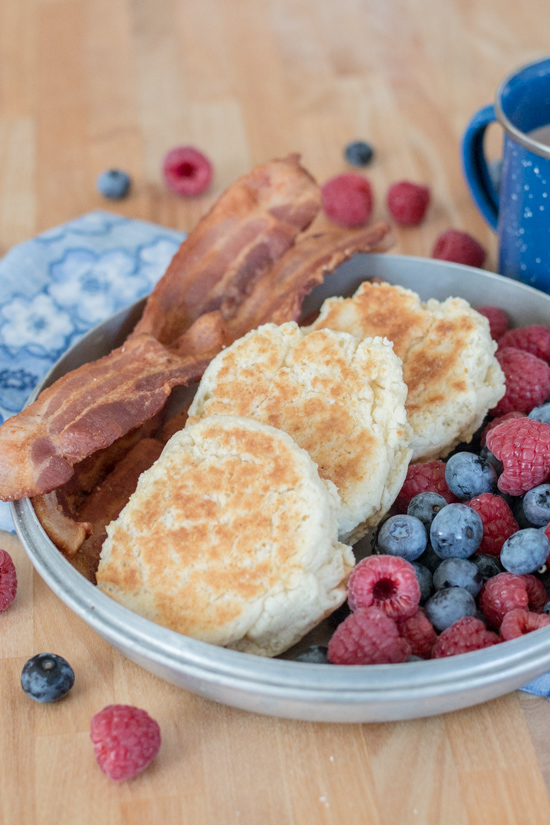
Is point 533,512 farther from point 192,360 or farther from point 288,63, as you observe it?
point 288,63

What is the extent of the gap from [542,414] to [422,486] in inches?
8.5

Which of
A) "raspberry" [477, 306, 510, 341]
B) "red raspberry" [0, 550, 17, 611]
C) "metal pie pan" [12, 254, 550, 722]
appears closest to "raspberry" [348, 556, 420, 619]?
"metal pie pan" [12, 254, 550, 722]

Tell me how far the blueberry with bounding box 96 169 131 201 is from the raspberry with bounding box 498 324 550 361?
0.99m

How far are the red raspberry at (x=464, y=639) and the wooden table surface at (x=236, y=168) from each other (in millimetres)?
95

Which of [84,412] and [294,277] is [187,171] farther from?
[84,412]

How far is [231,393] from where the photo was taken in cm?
116

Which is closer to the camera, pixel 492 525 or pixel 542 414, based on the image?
pixel 492 525

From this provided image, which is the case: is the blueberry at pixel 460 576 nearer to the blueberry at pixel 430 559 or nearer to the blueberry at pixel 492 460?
the blueberry at pixel 430 559

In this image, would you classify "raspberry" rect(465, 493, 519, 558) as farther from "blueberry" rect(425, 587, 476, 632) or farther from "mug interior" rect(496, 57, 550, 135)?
"mug interior" rect(496, 57, 550, 135)

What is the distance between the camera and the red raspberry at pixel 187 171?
6.30ft

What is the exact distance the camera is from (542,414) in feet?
3.97

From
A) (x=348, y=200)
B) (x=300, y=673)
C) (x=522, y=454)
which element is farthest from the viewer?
(x=348, y=200)

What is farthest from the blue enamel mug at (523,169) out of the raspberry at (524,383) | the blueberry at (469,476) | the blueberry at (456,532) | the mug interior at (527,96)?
the blueberry at (456,532)

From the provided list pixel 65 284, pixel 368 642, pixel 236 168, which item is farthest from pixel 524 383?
pixel 236 168
